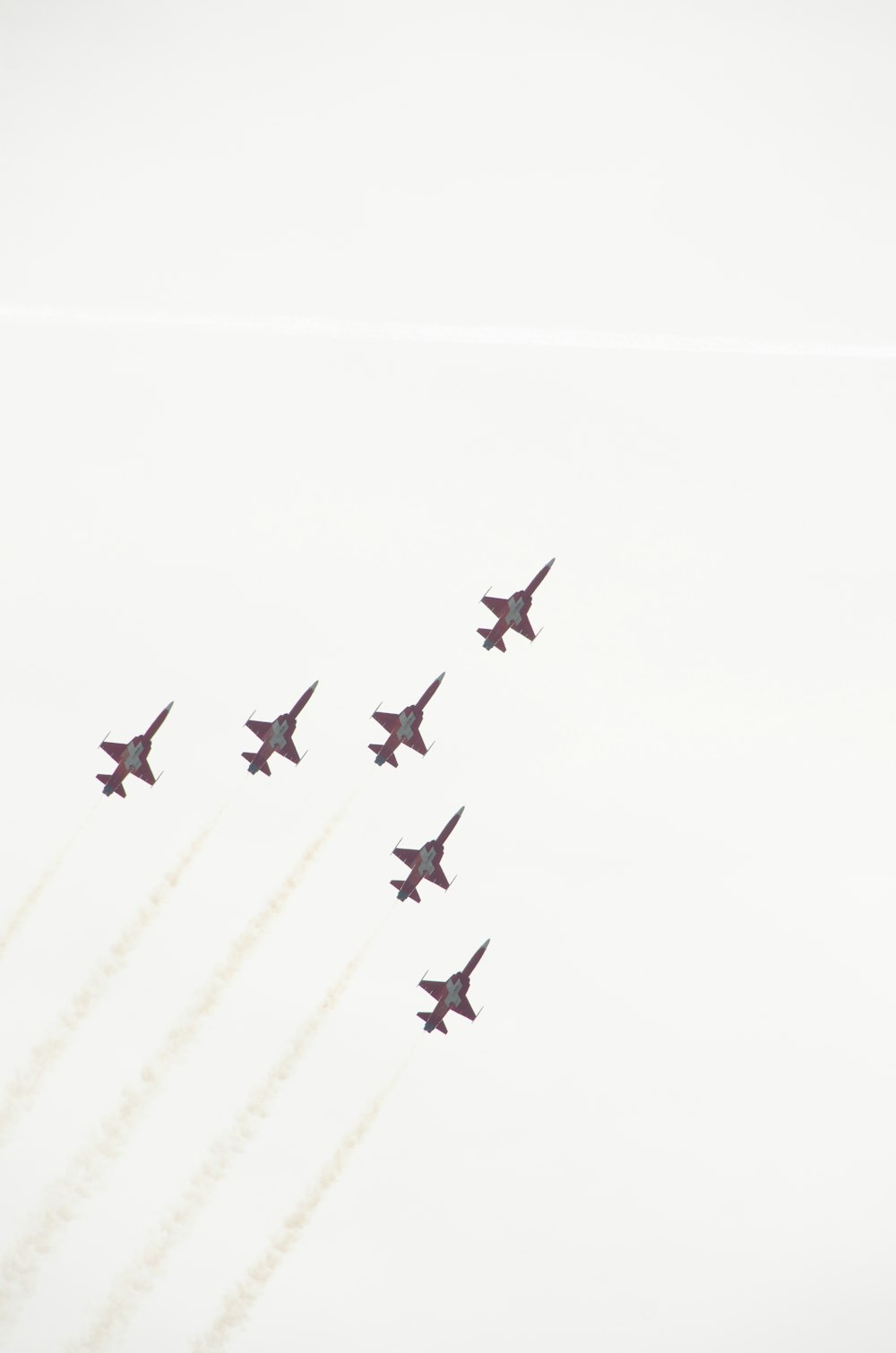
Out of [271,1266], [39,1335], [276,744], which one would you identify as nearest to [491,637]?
[276,744]

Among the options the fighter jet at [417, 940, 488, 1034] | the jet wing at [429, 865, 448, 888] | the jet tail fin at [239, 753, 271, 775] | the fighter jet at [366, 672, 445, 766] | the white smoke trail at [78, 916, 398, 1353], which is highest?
the fighter jet at [366, 672, 445, 766]

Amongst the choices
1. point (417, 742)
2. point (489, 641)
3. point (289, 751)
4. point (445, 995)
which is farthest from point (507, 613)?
point (445, 995)

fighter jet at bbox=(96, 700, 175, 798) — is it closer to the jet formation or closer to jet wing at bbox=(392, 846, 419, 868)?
the jet formation

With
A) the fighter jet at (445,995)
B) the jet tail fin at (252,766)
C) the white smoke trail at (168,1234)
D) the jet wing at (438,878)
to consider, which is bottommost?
the white smoke trail at (168,1234)

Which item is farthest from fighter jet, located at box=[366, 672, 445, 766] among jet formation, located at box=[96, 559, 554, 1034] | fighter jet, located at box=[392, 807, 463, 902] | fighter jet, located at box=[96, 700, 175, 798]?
fighter jet, located at box=[96, 700, 175, 798]

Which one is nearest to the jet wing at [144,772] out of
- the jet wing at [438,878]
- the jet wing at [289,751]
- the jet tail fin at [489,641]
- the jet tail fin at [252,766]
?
the jet tail fin at [252,766]

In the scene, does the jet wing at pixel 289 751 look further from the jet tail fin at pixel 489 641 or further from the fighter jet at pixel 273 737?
the jet tail fin at pixel 489 641
